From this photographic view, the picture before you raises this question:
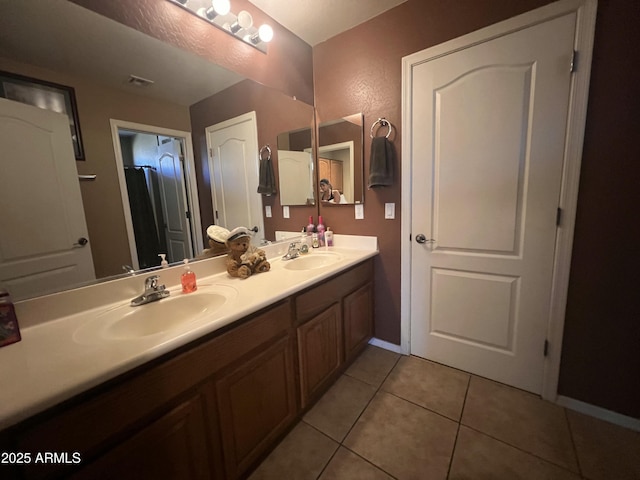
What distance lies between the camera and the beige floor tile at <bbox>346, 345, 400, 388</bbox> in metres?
1.73

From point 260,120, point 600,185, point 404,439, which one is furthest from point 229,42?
point 404,439

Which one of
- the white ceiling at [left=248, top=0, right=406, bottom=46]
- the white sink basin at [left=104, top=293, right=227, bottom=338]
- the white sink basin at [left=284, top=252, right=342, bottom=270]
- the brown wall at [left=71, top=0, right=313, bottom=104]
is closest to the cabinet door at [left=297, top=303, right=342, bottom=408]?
the white sink basin at [left=284, top=252, right=342, bottom=270]

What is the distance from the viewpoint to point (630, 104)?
1.14 m

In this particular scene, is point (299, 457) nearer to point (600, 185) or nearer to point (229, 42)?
point (600, 185)

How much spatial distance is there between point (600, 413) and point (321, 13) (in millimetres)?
2856

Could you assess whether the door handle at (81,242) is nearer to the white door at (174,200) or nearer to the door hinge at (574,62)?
the white door at (174,200)

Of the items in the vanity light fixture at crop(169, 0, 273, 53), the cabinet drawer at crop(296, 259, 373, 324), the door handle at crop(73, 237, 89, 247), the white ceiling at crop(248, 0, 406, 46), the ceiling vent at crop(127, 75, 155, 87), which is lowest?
the cabinet drawer at crop(296, 259, 373, 324)

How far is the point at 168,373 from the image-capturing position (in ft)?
2.52

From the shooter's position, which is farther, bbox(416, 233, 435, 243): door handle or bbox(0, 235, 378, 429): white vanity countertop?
bbox(416, 233, 435, 243): door handle

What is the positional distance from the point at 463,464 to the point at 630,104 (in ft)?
5.85

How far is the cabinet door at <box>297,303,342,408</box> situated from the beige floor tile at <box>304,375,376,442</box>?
0.32ft

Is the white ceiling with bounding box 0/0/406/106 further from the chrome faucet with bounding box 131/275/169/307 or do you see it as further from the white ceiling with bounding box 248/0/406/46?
the chrome faucet with bounding box 131/275/169/307

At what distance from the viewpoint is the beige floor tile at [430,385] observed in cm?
149

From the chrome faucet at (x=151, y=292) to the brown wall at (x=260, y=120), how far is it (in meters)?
0.44
